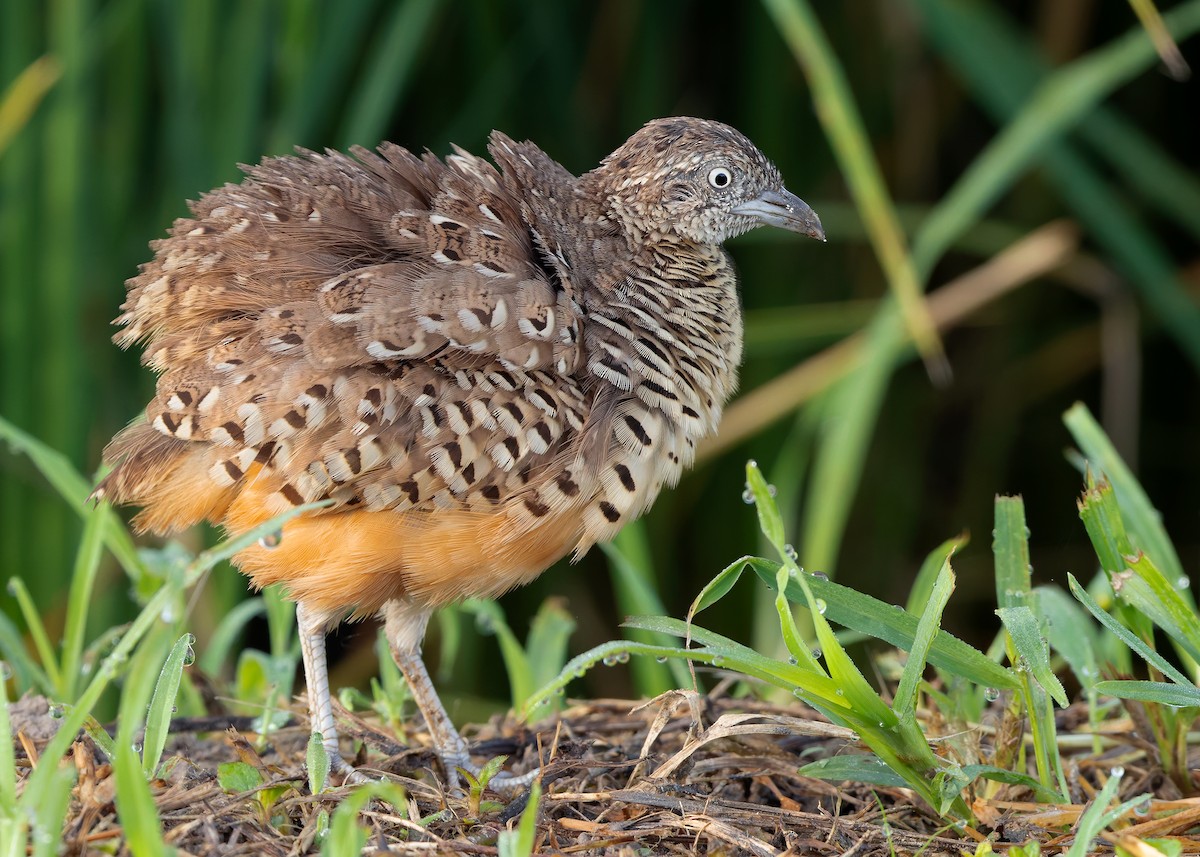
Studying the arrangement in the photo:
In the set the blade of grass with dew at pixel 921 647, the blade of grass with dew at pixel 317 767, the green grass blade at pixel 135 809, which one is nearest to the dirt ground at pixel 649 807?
the blade of grass with dew at pixel 317 767

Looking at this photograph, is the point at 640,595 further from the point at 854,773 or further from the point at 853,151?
the point at 853,151

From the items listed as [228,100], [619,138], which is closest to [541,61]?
[619,138]

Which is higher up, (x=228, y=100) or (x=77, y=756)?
(x=228, y=100)

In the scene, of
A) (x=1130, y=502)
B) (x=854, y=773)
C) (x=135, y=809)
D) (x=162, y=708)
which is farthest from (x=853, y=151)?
(x=135, y=809)

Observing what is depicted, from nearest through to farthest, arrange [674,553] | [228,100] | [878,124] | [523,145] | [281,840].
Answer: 1. [281,840]
2. [523,145]
3. [228,100]
4. [878,124]
5. [674,553]

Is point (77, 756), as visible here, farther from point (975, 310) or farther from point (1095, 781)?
point (975, 310)

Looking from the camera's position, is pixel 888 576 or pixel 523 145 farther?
pixel 888 576

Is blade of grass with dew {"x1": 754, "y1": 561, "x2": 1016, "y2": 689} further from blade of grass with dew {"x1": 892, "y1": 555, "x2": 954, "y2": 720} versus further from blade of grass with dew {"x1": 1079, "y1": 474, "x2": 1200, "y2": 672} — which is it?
blade of grass with dew {"x1": 1079, "y1": 474, "x2": 1200, "y2": 672}

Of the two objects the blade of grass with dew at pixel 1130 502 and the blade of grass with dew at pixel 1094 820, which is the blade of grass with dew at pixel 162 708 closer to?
the blade of grass with dew at pixel 1094 820
